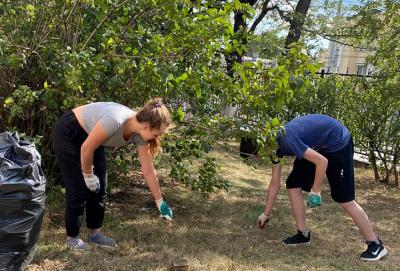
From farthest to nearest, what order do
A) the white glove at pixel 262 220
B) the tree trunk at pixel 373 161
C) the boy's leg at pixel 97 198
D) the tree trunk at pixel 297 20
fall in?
the tree trunk at pixel 297 20, the tree trunk at pixel 373 161, the white glove at pixel 262 220, the boy's leg at pixel 97 198

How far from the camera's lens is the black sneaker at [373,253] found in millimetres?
4070

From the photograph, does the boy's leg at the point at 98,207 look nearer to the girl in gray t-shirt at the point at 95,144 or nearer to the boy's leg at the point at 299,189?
the girl in gray t-shirt at the point at 95,144

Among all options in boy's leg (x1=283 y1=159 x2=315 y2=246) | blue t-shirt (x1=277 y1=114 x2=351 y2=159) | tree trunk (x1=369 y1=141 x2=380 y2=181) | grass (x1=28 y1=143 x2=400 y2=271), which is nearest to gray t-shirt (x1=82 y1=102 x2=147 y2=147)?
grass (x1=28 y1=143 x2=400 y2=271)

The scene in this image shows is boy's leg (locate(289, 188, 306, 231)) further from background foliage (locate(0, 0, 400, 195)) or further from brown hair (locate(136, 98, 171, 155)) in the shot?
brown hair (locate(136, 98, 171, 155))

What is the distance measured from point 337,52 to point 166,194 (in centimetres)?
2995

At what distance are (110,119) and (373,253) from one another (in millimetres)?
2542

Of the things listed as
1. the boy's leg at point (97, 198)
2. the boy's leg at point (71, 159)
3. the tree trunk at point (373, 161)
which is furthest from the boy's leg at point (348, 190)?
the tree trunk at point (373, 161)

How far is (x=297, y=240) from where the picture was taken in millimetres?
4375

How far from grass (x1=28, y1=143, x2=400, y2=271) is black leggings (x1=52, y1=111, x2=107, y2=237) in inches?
13.0

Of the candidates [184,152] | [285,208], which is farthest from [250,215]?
[184,152]

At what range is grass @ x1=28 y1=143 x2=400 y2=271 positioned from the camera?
3619 mm

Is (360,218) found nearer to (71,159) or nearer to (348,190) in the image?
(348,190)

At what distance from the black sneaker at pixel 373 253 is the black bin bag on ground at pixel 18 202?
2.71 m

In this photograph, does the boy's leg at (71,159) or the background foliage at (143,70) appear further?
the background foliage at (143,70)
